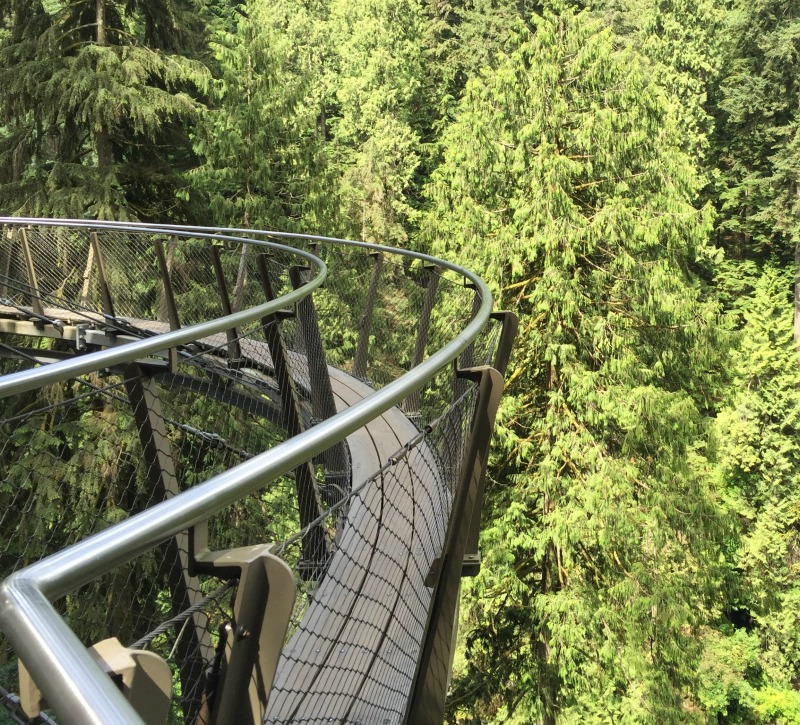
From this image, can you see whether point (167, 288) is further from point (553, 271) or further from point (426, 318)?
point (553, 271)

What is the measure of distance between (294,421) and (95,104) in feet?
29.4

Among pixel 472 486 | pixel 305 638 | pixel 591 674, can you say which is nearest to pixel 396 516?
pixel 472 486

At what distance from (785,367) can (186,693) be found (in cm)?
2309

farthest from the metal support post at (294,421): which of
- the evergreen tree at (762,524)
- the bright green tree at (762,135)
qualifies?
the bright green tree at (762,135)

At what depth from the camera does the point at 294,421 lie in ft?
13.8

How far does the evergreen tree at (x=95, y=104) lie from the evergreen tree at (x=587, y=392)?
15.1 feet

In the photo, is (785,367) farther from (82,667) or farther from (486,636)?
(82,667)

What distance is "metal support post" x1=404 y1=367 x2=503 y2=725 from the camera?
2121 mm

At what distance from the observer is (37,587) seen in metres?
0.73

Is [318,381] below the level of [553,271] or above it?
above

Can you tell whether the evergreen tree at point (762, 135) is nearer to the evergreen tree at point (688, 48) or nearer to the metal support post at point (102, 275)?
the evergreen tree at point (688, 48)

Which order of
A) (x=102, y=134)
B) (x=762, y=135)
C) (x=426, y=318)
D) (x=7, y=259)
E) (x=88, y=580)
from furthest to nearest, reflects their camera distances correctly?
(x=762, y=135) → (x=102, y=134) → (x=7, y=259) → (x=426, y=318) → (x=88, y=580)

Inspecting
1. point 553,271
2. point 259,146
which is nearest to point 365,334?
point 553,271

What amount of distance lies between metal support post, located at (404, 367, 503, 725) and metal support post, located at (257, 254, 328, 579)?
0.43 metres
